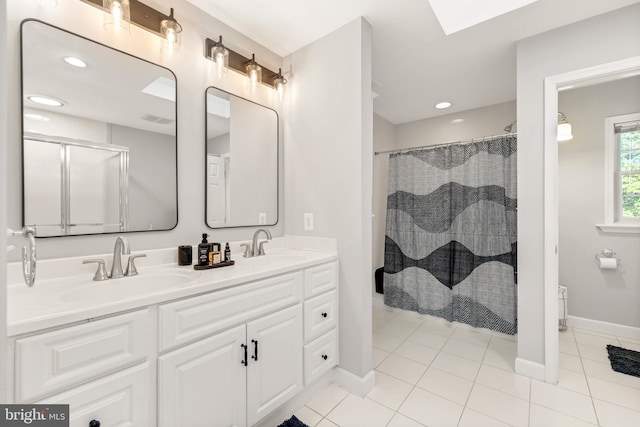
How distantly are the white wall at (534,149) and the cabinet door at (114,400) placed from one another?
92.4 inches

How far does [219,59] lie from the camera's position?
1.78 metres

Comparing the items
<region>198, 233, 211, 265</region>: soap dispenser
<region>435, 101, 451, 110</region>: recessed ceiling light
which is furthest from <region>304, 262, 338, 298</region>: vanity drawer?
<region>435, 101, 451, 110</region>: recessed ceiling light

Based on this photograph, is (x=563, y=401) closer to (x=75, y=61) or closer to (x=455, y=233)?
(x=455, y=233)

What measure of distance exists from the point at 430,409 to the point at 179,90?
2442 millimetres

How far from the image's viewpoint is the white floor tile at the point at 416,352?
2260mm

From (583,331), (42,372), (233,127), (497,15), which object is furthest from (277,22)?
(583,331)

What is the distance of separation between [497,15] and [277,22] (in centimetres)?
142

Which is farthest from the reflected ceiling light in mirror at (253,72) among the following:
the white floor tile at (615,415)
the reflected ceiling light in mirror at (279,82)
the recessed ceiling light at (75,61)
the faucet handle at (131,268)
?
the white floor tile at (615,415)

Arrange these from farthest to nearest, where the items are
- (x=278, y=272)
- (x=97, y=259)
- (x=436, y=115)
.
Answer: (x=436, y=115) < (x=278, y=272) < (x=97, y=259)

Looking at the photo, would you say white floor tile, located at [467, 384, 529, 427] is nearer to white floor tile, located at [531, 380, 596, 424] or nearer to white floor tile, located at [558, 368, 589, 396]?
white floor tile, located at [531, 380, 596, 424]

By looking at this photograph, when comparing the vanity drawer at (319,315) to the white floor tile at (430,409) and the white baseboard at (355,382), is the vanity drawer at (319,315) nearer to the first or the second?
the white baseboard at (355,382)

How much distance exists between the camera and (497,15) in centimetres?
178

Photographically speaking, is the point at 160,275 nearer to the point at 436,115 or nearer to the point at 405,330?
the point at 405,330

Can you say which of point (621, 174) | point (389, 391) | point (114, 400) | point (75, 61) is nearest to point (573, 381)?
point (389, 391)
